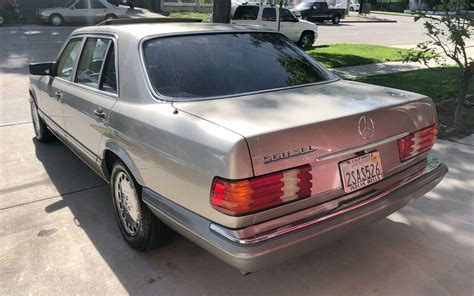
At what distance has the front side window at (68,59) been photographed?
4.38 meters

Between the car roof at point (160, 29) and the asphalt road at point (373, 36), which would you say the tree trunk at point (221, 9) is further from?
the asphalt road at point (373, 36)

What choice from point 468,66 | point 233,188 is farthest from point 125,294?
point 468,66

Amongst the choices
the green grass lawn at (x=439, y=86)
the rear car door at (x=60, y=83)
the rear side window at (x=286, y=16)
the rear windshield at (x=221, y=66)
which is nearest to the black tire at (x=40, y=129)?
the rear car door at (x=60, y=83)

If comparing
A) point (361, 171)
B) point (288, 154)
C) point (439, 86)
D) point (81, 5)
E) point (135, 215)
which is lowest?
point (135, 215)

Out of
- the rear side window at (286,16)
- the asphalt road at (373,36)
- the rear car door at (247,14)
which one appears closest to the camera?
the rear car door at (247,14)

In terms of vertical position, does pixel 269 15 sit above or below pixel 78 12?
below

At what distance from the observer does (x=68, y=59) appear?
460 centimetres

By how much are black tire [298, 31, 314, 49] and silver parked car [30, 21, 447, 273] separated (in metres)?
13.7

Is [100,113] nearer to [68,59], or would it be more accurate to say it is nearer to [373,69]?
[68,59]

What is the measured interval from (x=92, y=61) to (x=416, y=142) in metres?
2.79

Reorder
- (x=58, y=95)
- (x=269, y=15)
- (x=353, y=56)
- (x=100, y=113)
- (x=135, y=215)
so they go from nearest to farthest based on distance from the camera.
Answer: (x=135, y=215) → (x=100, y=113) → (x=58, y=95) → (x=353, y=56) → (x=269, y=15)

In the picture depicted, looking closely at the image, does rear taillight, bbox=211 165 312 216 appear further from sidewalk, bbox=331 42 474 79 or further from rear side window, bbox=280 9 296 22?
rear side window, bbox=280 9 296 22

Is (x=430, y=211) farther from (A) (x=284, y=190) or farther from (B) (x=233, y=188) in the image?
(B) (x=233, y=188)

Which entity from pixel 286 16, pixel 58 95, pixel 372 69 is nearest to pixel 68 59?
pixel 58 95
